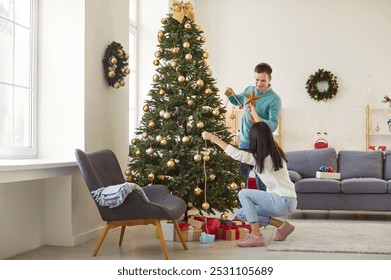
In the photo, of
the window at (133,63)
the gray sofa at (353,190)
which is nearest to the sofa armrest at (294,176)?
the gray sofa at (353,190)

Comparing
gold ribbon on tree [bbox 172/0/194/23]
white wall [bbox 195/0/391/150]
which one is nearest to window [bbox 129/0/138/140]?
→ white wall [bbox 195/0/391/150]

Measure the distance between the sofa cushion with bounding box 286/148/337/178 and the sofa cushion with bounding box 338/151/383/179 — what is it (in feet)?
0.40

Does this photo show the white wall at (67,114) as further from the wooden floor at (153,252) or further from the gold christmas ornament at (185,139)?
the gold christmas ornament at (185,139)

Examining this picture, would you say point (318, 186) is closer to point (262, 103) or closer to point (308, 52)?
point (262, 103)

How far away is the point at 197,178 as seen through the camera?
16.8 feet

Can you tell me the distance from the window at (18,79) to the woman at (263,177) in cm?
147

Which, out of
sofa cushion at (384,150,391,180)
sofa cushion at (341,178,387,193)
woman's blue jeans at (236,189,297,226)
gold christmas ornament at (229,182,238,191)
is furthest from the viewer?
sofa cushion at (384,150,391,180)

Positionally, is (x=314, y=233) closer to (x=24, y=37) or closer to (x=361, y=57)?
(x=24, y=37)

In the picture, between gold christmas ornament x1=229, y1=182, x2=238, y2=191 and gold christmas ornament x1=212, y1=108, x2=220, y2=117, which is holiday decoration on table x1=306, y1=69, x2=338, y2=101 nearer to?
gold christmas ornament x1=212, y1=108, x2=220, y2=117

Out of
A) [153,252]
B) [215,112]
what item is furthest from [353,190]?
[153,252]

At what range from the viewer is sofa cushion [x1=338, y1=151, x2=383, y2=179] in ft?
23.4

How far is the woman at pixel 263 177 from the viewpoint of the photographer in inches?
183
